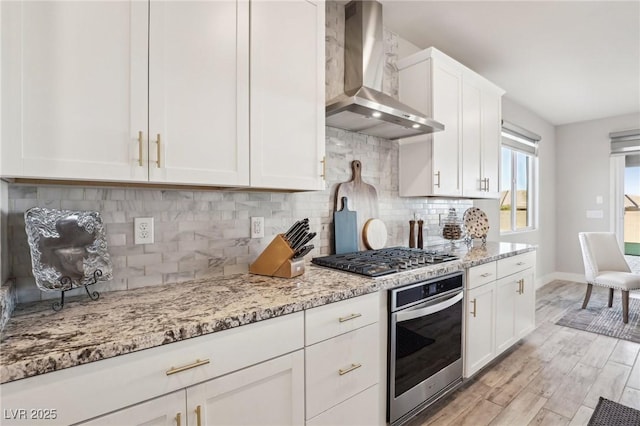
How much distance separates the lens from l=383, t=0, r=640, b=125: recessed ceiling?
2348 millimetres

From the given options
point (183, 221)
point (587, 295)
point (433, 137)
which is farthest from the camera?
point (587, 295)

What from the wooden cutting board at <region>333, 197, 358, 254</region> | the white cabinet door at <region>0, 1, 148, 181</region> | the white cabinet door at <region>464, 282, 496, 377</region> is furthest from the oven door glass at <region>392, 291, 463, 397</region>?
the white cabinet door at <region>0, 1, 148, 181</region>

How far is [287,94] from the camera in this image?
157 cm

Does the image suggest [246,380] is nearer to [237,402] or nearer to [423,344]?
[237,402]

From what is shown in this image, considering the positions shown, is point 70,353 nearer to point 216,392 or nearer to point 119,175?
point 216,392

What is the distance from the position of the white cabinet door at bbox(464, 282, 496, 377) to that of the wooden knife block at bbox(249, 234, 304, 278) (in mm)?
1269

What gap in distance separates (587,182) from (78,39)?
6.68 meters

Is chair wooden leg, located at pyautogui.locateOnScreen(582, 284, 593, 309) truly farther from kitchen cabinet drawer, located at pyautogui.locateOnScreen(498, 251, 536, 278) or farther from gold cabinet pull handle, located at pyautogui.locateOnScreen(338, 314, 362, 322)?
gold cabinet pull handle, located at pyautogui.locateOnScreen(338, 314, 362, 322)

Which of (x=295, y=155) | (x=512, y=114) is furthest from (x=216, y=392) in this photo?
(x=512, y=114)

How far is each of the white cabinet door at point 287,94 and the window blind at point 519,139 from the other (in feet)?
10.8

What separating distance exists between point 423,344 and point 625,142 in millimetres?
5367

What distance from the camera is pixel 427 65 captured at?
2.46 meters

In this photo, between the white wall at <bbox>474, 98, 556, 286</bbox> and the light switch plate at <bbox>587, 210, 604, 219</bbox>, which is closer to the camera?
the white wall at <bbox>474, 98, 556, 286</bbox>

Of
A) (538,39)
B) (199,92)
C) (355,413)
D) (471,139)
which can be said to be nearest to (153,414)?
(355,413)
